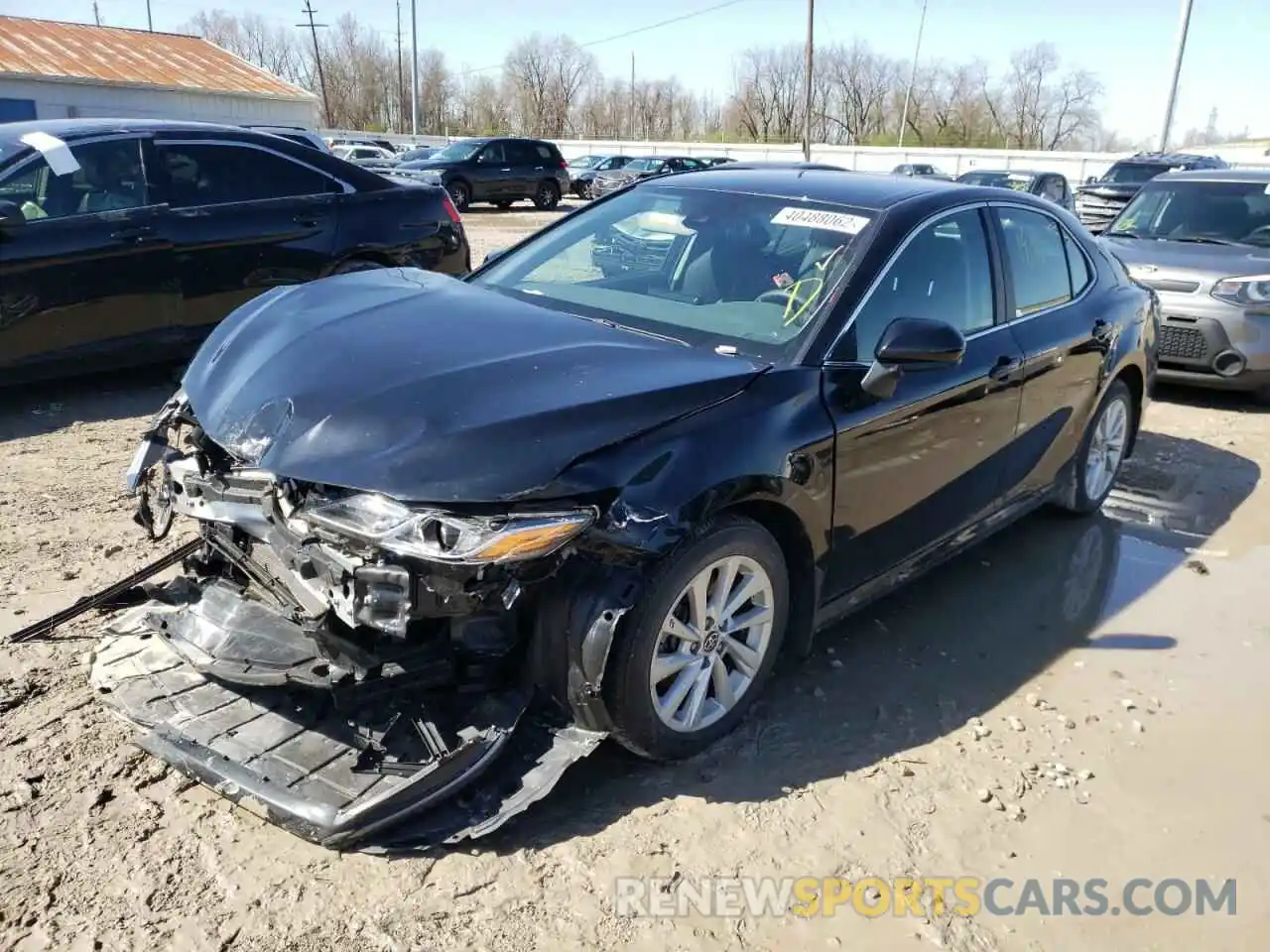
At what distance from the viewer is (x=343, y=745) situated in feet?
9.11

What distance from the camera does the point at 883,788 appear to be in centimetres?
312

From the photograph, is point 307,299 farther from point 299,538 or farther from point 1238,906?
point 1238,906

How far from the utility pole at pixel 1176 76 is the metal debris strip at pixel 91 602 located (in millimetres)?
32538

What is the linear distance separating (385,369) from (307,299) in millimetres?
945

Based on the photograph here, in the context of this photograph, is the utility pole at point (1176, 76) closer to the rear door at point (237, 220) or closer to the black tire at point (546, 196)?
the black tire at point (546, 196)

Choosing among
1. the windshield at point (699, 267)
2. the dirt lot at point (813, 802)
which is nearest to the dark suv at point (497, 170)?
the windshield at point (699, 267)

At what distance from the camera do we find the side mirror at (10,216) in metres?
5.79

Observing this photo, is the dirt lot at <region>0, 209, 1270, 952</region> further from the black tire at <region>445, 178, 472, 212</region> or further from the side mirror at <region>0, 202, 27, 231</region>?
the black tire at <region>445, 178, 472, 212</region>

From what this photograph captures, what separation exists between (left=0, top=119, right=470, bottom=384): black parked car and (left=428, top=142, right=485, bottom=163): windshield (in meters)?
18.8

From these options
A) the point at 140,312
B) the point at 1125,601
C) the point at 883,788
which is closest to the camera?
the point at 883,788

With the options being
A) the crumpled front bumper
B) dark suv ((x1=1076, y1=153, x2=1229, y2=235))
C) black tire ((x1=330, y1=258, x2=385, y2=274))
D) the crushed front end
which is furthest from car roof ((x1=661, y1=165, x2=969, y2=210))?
dark suv ((x1=1076, y1=153, x2=1229, y2=235))

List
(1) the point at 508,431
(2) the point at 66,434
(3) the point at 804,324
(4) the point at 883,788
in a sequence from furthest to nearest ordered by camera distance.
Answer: (2) the point at 66,434 < (3) the point at 804,324 < (4) the point at 883,788 < (1) the point at 508,431

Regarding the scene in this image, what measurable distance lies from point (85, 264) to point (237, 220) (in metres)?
1.06

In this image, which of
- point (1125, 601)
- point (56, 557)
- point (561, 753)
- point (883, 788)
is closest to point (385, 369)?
point (561, 753)
